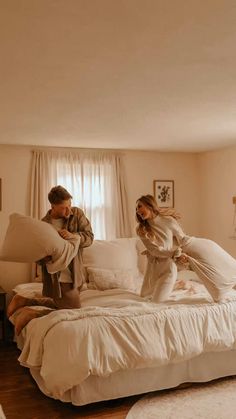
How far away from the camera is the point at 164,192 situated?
6180 mm

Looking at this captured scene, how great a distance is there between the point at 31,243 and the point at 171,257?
4.10 ft

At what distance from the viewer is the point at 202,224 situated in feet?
21.0

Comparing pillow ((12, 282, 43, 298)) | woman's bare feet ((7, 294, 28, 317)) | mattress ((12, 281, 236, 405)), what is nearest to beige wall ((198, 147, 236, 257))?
mattress ((12, 281, 236, 405))

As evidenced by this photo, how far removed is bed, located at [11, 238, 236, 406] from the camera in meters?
2.96

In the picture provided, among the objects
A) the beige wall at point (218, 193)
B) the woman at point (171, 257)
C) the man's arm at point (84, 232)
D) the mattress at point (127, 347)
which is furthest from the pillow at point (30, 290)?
the beige wall at point (218, 193)

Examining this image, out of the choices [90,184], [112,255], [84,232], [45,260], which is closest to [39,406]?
[45,260]

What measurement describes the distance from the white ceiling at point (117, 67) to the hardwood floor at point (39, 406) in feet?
7.52

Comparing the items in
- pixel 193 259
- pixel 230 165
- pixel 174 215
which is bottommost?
pixel 193 259

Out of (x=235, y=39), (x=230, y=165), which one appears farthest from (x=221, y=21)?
(x=230, y=165)

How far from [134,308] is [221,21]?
2179mm

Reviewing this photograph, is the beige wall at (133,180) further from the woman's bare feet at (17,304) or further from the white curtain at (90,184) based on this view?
the woman's bare feet at (17,304)

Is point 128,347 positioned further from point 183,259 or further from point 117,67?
point 117,67

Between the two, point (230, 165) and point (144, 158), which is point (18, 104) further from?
point (230, 165)

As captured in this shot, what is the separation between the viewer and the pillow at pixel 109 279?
4.67 meters
